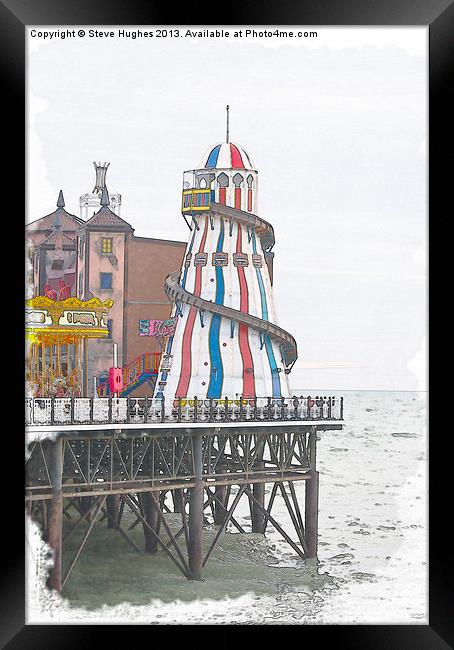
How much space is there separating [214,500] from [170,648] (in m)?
8.18

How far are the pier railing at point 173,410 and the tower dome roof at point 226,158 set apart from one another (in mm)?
5121

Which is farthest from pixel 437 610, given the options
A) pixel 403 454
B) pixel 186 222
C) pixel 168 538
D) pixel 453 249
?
pixel 403 454

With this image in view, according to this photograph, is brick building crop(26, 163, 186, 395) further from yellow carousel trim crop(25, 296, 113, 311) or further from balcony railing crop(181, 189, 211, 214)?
yellow carousel trim crop(25, 296, 113, 311)

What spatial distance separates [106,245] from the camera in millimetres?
31422

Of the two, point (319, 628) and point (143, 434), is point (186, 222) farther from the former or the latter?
point (319, 628)

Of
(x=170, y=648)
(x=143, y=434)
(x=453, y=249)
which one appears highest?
(x=453, y=249)

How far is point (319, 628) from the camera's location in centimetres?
2312

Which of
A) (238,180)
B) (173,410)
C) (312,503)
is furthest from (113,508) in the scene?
(238,180)

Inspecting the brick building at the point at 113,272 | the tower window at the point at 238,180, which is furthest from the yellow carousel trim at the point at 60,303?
the tower window at the point at 238,180

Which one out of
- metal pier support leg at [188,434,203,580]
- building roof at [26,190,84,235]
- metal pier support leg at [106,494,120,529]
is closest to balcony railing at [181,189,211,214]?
building roof at [26,190,84,235]

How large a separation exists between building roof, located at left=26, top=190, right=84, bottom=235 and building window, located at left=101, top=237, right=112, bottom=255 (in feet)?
2.39

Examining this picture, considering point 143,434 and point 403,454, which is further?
point 403,454

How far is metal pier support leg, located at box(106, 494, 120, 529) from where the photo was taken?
29.1m
